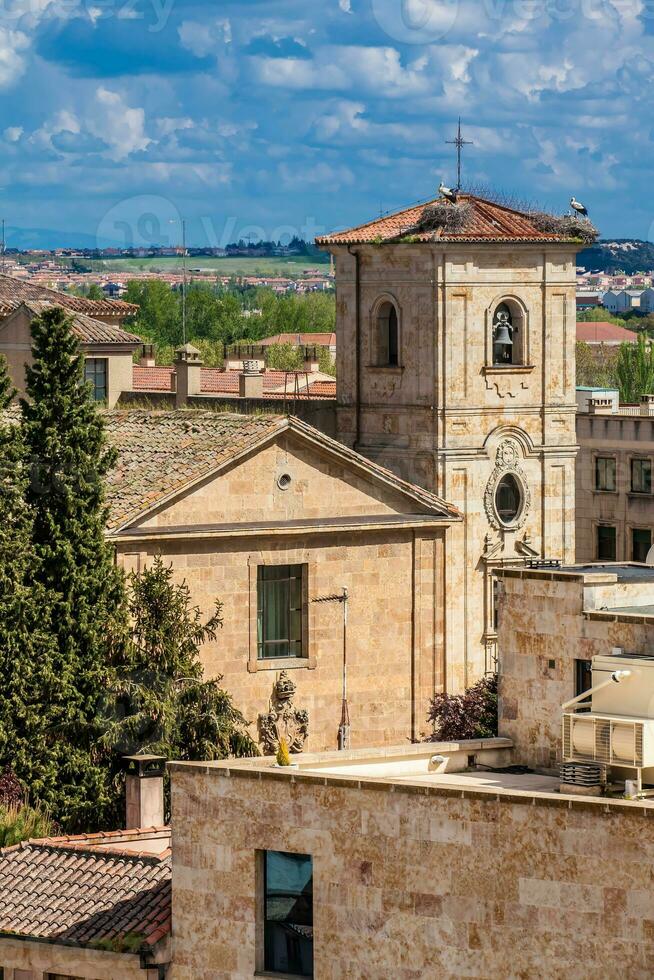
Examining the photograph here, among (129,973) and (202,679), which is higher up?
(202,679)

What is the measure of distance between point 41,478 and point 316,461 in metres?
6.54

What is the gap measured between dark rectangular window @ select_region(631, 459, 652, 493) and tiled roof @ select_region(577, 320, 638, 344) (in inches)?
3092

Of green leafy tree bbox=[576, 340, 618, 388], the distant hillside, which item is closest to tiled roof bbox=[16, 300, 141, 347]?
green leafy tree bbox=[576, 340, 618, 388]

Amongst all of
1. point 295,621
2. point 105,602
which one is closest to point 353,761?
point 105,602

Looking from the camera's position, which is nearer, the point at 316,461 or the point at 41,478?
the point at 41,478

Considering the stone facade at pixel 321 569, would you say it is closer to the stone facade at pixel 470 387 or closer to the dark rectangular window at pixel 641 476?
the stone facade at pixel 470 387

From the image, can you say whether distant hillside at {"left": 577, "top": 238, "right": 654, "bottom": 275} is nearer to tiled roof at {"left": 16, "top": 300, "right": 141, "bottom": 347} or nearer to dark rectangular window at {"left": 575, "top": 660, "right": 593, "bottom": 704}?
tiled roof at {"left": 16, "top": 300, "right": 141, "bottom": 347}

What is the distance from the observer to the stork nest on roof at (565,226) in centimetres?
5862

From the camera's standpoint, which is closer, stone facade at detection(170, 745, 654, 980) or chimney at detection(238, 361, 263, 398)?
stone facade at detection(170, 745, 654, 980)

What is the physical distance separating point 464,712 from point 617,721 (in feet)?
57.9

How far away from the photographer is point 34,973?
2989 cm

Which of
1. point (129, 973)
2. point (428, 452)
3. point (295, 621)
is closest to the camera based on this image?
point (129, 973)

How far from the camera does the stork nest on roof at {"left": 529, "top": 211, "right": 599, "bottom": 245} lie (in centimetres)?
5862

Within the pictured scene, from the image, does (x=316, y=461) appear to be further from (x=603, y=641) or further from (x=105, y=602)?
(x=603, y=641)
